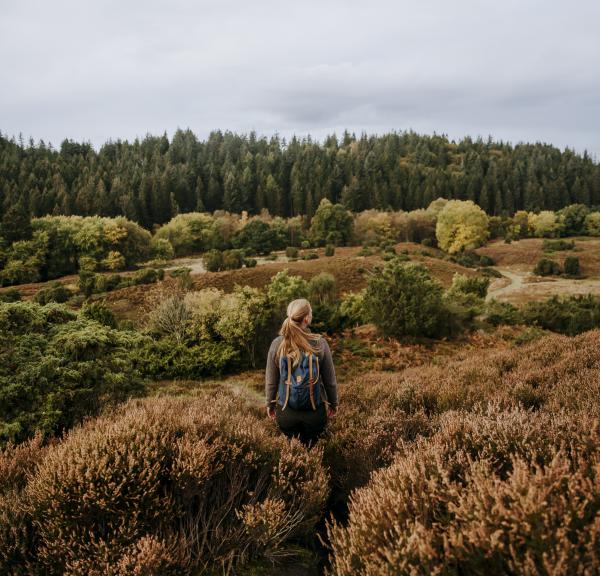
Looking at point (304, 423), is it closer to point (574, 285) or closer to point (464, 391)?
point (464, 391)

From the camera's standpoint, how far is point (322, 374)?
450 cm

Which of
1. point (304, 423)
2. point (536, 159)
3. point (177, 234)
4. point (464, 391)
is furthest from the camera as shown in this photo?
point (536, 159)

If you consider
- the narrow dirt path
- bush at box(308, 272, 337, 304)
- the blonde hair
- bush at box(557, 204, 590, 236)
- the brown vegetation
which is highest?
bush at box(557, 204, 590, 236)

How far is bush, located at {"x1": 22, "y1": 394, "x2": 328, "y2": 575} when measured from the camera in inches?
117

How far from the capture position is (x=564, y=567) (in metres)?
1.91

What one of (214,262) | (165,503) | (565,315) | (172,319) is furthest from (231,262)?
(165,503)

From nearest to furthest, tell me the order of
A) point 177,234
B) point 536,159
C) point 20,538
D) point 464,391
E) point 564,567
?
point 564,567 < point 20,538 < point 464,391 < point 177,234 < point 536,159

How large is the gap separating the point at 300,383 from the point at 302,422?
→ 53cm

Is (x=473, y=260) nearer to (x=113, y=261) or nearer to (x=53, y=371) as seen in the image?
(x=113, y=261)

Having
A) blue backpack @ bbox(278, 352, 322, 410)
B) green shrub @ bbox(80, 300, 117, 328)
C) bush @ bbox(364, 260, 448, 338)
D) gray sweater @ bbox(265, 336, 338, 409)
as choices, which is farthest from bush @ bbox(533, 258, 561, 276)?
blue backpack @ bbox(278, 352, 322, 410)

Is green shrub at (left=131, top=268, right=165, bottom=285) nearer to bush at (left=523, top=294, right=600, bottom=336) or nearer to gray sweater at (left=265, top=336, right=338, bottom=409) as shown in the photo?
bush at (left=523, top=294, right=600, bottom=336)

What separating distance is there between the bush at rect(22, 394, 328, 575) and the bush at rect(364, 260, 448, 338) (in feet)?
46.9

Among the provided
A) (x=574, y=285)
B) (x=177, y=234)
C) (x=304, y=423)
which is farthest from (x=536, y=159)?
(x=304, y=423)

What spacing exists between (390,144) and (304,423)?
14503 cm
